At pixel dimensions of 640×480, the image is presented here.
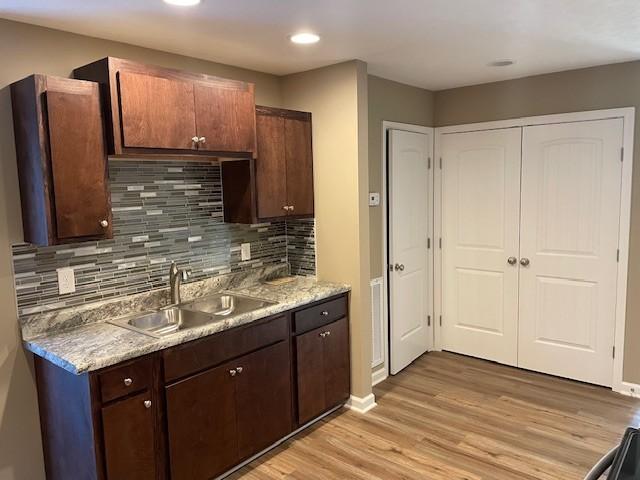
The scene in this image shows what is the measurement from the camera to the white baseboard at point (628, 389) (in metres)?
3.48

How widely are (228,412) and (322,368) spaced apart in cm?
77

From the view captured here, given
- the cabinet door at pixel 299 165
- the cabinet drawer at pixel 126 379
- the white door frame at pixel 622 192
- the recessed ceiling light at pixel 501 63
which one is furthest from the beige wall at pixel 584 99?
the cabinet drawer at pixel 126 379

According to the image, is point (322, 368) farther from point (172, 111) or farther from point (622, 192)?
point (622, 192)

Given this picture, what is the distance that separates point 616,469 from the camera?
1137 millimetres

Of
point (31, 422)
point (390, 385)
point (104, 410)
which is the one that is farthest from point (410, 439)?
point (31, 422)

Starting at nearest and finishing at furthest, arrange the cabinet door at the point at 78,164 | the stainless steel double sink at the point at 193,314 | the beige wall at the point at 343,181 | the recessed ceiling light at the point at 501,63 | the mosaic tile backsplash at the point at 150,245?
the cabinet door at the point at 78,164, the mosaic tile backsplash at the point at 150,245, the stainless steel double sink at the point at 193,314, the beige wall at the point at 343,181, the recessed ceiling light at the point at 501,63

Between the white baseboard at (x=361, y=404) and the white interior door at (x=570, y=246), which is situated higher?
the white interior door at (x=570, y=246)

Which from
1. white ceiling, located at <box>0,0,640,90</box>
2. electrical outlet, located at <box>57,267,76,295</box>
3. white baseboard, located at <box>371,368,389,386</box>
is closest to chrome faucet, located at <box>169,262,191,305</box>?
electrical outlet, located at <box>57,267,76,295</box>

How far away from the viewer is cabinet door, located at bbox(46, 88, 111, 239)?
6.96ft

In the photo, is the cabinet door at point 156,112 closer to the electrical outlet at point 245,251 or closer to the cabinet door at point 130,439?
the electrical outlet at point 245,251

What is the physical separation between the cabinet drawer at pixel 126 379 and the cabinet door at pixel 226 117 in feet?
3.73

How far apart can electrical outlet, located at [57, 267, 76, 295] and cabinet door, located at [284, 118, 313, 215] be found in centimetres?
135

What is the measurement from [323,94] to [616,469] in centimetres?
268

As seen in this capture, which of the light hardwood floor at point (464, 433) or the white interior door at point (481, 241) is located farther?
the white interior door at point (481, 241)
